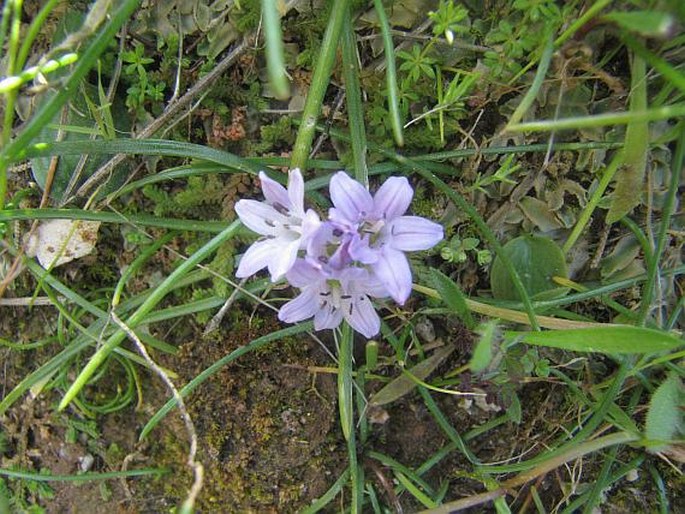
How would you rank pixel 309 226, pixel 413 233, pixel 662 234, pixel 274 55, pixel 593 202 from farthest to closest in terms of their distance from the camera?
pixel 593 202
pixel 662 234
pixel 413 233
pixel 309 226
pixel 274 55

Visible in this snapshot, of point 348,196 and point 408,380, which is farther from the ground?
point 348,196

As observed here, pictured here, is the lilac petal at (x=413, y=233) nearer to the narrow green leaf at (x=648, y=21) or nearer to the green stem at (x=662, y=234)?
the narrow green leaf at (x=648, y=21)

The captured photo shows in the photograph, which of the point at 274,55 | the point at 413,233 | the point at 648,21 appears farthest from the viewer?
the point at 413,233

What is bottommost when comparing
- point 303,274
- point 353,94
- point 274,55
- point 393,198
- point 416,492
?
point 416,492

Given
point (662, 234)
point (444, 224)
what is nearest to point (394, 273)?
point (444, 224)

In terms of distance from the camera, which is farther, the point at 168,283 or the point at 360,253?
the point at 168,283

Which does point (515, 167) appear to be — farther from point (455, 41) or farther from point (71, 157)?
point (71, 157)

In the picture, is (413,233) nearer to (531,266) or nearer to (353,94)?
(353,94)
